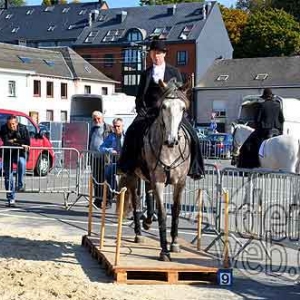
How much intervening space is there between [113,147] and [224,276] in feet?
22.4

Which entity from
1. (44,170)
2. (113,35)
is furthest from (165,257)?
(113,35)

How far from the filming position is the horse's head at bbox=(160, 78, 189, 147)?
8.65 meters

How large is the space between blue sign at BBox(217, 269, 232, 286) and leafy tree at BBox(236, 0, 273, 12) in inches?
3764

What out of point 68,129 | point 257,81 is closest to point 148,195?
point 68,129

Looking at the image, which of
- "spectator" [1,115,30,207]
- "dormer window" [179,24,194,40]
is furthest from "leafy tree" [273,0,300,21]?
"spectator" [1,115,30,207]

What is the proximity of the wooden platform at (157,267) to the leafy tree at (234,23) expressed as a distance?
8574 cm

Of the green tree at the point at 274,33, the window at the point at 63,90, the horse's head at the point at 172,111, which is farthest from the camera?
the green tree at the point at 274,33

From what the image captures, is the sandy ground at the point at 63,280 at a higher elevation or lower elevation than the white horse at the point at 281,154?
lower

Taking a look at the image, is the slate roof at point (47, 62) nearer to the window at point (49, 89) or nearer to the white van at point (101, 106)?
the window at point (49, 89)

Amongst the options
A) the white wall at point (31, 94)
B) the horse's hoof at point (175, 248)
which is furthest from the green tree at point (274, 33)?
the horse's hoof at point (175, 248)

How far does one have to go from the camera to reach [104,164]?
49.1ft

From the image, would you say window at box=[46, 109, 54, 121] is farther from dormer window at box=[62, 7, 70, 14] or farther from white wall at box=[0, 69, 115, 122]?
dormer window at box=[62, 7, 70, 14]

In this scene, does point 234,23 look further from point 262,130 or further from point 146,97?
point 146,97

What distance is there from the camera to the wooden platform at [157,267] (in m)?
8.55
